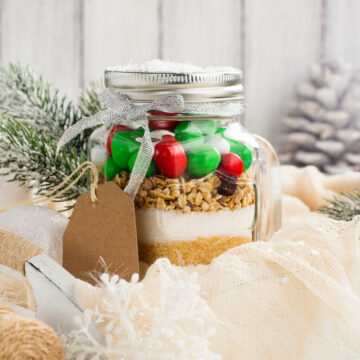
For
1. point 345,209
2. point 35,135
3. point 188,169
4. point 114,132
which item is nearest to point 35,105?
point 35,135

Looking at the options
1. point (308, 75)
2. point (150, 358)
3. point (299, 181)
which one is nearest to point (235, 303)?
point (150, 358)

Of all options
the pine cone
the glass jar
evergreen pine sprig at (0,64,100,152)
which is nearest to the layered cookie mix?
the glass jar

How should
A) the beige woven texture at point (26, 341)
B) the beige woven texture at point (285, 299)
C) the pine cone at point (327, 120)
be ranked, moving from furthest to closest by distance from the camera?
the pine cone at point (327, 120), the beige woven texture at point (285, 299), the beige woven texture at point (26, 341)

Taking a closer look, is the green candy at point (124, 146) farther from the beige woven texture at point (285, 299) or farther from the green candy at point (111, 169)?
the beige woven texture at point (285, 299)

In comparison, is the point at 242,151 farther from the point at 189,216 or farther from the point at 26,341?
the point at 26,341

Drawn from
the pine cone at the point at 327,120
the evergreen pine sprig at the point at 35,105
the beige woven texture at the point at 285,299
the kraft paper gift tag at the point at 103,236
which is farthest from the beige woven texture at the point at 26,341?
the pine cone at the point at 327,120

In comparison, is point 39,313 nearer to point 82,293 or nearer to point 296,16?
point 82,293

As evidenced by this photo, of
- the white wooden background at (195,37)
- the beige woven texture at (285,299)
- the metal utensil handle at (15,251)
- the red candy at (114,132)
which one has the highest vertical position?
the white wooden background at (195,37)
